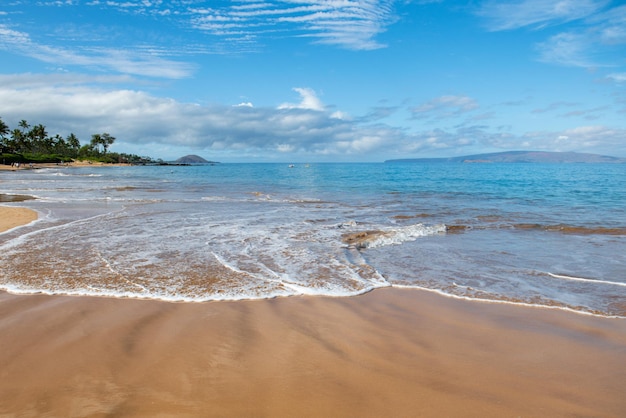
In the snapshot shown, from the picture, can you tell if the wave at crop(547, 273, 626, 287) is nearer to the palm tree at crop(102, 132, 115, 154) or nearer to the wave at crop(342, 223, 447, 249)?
Result: the wave at crop(342, 223, 447, 249)

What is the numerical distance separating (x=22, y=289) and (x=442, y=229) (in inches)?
475

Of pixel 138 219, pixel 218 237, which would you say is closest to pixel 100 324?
pixel 218 237

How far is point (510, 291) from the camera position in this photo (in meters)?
6.97

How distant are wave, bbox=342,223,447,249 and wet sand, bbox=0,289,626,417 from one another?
490 centimetres

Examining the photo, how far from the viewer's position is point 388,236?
11.9 m

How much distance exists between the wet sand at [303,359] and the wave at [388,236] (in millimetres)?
4900

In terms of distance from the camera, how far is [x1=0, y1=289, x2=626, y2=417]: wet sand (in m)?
3.42

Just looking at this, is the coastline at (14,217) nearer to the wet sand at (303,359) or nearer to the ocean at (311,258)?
the ocean at (311,258)

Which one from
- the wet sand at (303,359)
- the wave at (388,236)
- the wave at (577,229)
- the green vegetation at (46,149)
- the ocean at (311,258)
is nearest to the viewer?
the wet sand at (303,359)

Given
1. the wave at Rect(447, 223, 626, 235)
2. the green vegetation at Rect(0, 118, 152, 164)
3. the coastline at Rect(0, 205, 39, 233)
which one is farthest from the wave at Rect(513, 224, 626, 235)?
the green vegetation at Rect(0, 118, 152, 164)

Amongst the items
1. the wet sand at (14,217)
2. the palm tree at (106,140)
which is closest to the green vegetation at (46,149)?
the palm tree at (106,140)

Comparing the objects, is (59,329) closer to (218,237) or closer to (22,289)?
(22,289)

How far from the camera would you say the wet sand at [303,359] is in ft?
11.2

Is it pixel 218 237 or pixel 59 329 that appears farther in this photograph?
pixel 218 237
